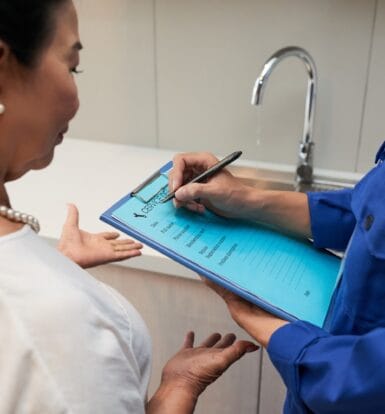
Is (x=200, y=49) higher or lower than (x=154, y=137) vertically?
higher

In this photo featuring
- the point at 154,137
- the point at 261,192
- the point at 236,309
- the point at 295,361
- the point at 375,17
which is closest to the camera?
the point at 295,361

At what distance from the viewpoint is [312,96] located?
125 cm

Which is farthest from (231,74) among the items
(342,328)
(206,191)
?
(342,328)

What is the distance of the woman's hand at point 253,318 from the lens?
70 centimetres

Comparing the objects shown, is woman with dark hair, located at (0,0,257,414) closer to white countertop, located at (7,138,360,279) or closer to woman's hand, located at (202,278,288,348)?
woman's hand, located at (202,278,288,348)

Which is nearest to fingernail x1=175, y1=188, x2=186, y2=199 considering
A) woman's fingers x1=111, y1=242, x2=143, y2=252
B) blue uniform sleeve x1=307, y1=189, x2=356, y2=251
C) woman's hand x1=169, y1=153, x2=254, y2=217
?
woman's hand x1=169, y1=153, x2=254, y2=217

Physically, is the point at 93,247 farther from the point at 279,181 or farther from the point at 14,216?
the point at 279,181

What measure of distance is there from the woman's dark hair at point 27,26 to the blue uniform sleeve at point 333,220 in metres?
0.54

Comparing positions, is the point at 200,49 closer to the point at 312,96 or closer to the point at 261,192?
the point at 312,96

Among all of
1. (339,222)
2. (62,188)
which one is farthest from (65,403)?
(62,188)

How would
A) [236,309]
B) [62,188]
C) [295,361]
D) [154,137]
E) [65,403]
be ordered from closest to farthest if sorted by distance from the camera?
[65,403], [295,361], [236,309], [62,188], [154,137]

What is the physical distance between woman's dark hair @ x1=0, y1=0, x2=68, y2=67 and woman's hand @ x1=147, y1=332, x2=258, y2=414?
0.48m

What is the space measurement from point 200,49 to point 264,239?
726 millimetres

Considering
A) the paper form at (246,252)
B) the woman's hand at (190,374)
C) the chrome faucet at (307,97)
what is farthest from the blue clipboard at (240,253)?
the chrome faucet at (307,97)
